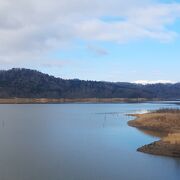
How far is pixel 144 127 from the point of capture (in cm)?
5303

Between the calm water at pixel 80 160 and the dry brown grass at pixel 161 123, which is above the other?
the dry brown grass at pixel 161 123

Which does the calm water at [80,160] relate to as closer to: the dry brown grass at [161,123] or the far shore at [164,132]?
the far shore at [164,132]

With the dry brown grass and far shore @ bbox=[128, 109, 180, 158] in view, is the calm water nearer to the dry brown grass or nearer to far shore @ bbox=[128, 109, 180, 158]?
far shore @ bbox=[128, 109, 180, 158]

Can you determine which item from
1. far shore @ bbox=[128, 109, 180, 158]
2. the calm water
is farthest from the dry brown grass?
the calm water

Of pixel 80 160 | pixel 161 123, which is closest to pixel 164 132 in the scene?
pixel 161 123

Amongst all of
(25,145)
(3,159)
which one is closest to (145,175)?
(3,159)

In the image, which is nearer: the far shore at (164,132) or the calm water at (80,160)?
the calm water at (80,160)

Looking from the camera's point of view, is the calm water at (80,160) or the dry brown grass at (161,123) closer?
the calm water at (80,160)

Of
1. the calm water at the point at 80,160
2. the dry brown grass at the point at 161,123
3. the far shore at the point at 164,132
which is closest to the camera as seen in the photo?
the calm water at the point at 80,160

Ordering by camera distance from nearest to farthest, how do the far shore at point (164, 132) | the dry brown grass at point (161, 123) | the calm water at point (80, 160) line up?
1. the calm water at point (80, 160)
2. the far shore at point (164, 132)
3. the dry brown grass at point (161, 123)

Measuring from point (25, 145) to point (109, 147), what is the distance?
7945 mm

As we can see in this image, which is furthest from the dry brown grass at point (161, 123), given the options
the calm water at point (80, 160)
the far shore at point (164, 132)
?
the calm water at point (80, 160)

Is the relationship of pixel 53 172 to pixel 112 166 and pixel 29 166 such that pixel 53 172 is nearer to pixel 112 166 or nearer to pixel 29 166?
pixel 29 166

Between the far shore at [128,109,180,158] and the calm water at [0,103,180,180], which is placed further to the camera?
the far shore at [128,109,180,158]
